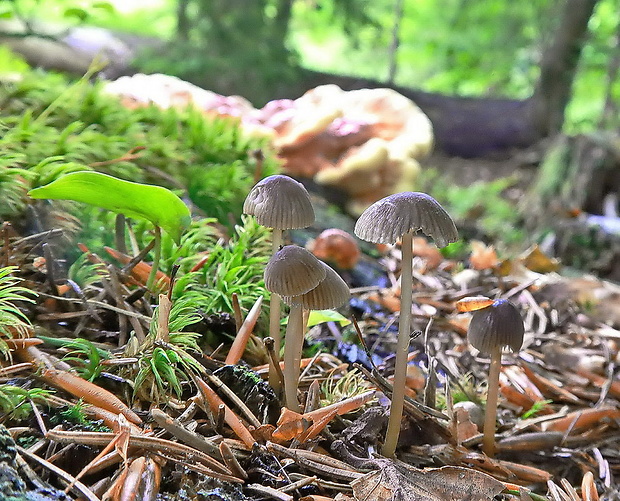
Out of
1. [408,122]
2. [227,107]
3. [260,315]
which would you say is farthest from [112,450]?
[408,122]

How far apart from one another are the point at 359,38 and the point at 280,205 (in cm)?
726

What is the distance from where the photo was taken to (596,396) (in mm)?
2031

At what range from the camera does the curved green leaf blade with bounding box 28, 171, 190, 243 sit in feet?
4.50

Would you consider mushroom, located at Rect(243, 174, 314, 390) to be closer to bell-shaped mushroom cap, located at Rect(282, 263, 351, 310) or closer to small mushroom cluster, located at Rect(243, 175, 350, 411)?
small mushroom cluster, located at Rect(243, 175, 350, 411)

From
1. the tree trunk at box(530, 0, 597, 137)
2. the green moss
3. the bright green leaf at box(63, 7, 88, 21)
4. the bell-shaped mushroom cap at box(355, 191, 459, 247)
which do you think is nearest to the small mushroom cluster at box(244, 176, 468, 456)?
the bell-shaped mushroom cap at box(355, 191, 459, 247)

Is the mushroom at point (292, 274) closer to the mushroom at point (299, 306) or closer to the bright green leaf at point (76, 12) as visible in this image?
the mushroom at point (299, 306)

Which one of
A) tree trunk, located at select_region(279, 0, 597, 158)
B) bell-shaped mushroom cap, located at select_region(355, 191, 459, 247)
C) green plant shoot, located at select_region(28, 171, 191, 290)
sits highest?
bell-shaped mushroom cap, located at select_region(355, 191, 459, 247)

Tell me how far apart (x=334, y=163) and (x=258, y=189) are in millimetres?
2348

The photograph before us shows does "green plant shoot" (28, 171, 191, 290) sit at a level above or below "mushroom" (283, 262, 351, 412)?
above

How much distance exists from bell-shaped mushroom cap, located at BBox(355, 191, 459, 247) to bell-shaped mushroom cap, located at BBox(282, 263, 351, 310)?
6.9 inches

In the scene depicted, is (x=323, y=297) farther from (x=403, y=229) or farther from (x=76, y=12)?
(x=76, y=12)

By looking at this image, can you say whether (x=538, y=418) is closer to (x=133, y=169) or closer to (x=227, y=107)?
(x=133, y=169)

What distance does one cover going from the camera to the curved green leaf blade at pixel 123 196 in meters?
1.37

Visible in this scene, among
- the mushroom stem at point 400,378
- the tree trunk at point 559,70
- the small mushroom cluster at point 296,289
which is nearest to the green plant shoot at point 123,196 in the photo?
the small mushroom cluster at point 296,289
